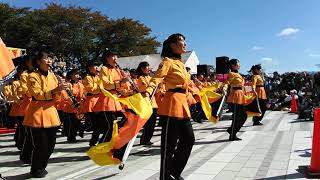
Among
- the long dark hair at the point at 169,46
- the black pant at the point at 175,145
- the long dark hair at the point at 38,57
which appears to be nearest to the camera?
the black pant at the point at 175,145

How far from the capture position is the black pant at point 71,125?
1130 centimetres

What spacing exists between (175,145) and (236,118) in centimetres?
476

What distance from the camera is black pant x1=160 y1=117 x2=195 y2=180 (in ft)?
19.1

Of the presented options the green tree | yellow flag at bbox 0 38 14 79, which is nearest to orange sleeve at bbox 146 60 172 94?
yellow flag at bbox 0 38 14 79

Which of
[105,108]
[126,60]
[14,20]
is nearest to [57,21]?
[14,20]

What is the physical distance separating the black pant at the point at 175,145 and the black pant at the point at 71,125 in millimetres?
5827

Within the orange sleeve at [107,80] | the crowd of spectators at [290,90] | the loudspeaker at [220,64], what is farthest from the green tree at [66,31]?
the orange sleeve at [107,80]

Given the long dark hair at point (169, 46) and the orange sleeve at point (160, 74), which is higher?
the long dark hair at point (169, 46)

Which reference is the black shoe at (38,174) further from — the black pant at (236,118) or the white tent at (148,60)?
the white tent at (148,60)

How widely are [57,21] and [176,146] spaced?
34.6 m

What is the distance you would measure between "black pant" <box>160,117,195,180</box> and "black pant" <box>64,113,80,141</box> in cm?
583

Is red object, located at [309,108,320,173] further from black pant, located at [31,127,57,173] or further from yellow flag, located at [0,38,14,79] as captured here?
yellow flag, located at [0,38,14,79]

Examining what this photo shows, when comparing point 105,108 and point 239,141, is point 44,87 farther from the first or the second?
point 239,141

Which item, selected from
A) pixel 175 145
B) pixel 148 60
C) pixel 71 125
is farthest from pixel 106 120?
pixel 148 60
